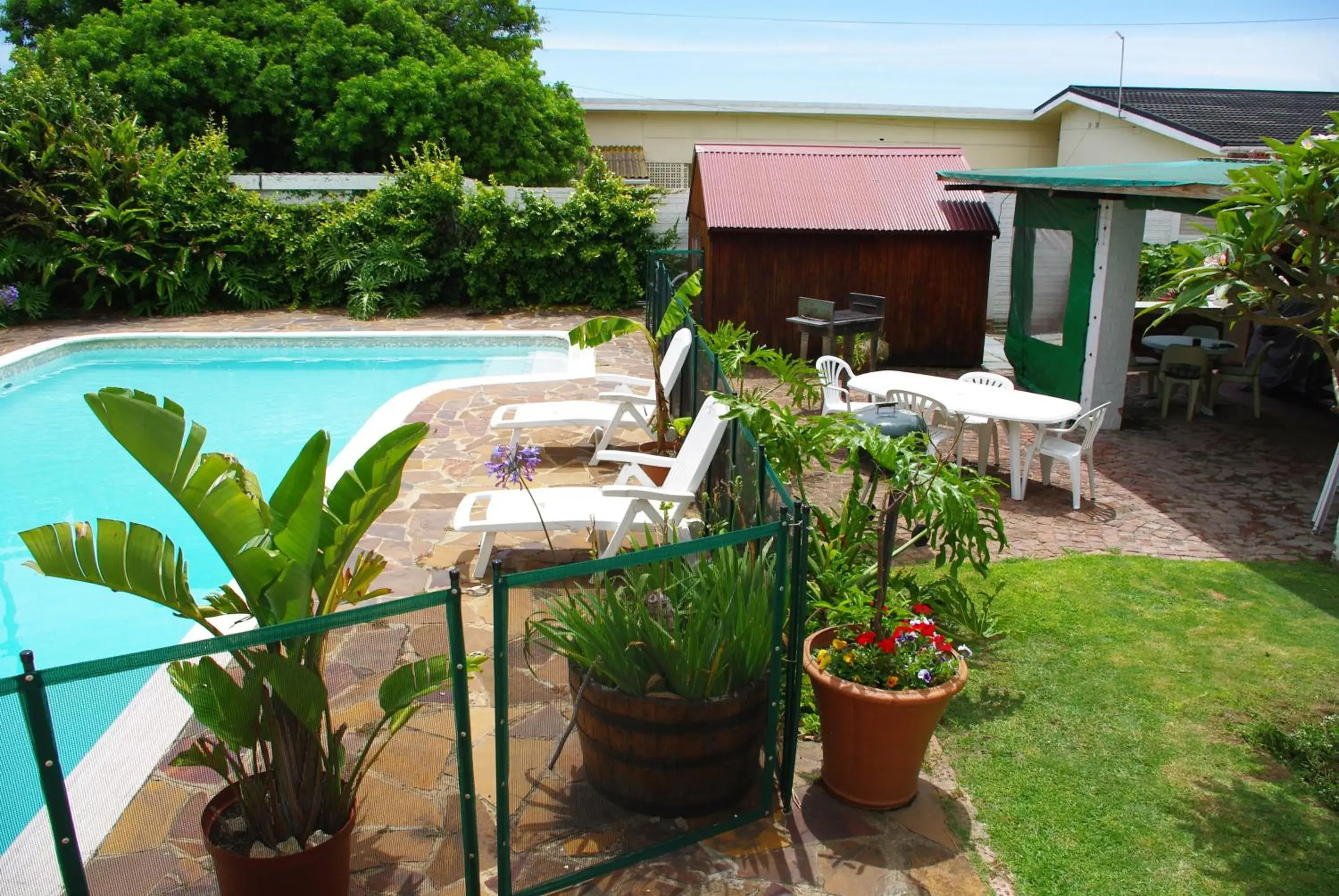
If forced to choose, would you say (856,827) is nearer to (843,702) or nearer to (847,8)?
(843,702)

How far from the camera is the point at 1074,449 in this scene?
895 centimetres

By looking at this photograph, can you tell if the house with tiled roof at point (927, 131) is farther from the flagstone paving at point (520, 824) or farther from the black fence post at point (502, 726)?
the black fence post at point (502, 726)

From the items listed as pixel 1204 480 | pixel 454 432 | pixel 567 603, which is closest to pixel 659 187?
pixel 454 432

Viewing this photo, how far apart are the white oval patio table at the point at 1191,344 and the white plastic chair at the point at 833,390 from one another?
4.13m

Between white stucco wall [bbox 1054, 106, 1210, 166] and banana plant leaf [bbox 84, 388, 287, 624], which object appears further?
white stucco wall [bbox 1054, 106, 1210, 166]

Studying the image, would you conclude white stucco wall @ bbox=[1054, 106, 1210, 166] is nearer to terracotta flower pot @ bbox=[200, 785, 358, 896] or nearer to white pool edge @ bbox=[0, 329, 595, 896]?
white pool edge @ bbox=[0, 329, 595, 896]

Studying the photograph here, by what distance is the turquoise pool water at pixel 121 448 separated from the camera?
11.0 feet

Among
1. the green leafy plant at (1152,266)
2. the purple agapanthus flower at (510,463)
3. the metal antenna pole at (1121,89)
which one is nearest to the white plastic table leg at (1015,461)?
the purple agapanthus flower at (510,463)

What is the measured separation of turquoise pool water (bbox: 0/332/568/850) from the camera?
132 inches

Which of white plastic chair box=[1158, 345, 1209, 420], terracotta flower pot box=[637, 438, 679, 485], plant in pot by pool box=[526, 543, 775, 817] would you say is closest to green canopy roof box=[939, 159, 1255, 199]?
white plastic chair box=[1158, 345, 1209, 420]

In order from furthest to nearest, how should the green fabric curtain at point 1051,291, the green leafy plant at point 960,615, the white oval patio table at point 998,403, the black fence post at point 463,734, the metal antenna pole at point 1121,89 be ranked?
the metal antenna pole at point 1121,89 → the green fabric curtain at point 1051,291 → the white oval patio table at point 998,403 → the green leafy plant at point 960,615 → the black fence post at point 463,734

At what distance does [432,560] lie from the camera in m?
7.34

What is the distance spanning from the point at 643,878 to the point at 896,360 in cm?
1174

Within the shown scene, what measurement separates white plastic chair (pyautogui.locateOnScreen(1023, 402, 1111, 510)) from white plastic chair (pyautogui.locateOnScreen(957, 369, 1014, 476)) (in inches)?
16.6
